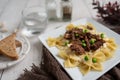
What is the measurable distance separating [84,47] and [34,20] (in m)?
0.30

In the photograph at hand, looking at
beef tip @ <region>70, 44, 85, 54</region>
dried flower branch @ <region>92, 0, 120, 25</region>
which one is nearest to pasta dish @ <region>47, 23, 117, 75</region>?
beef tip @ <region>70, 44, 85, 54</region>

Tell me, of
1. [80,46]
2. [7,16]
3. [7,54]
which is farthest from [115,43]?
[7,16]

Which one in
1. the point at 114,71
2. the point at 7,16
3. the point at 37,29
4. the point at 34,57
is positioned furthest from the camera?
the point at 7,16

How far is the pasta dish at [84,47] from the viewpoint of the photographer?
0.67 meters

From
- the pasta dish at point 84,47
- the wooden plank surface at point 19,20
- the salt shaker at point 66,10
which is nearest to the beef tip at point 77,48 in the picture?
the pasta dish at point 84,47

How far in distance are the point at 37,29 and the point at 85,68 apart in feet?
1.04

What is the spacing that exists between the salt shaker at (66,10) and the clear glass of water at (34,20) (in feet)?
0.28

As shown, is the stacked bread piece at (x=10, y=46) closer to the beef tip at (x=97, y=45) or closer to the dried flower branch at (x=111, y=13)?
the beef tip at (x=97, y=45)

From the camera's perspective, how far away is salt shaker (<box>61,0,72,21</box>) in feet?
2.92

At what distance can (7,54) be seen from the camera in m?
0.70

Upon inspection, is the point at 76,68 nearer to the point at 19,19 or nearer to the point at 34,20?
the point at 34,20

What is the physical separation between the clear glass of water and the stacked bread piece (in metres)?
0.10

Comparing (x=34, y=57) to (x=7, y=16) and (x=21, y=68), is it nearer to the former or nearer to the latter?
(x=21, y=68)

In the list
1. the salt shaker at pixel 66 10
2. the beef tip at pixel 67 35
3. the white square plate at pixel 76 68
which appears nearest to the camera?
the white square plate at pixel 76 68
